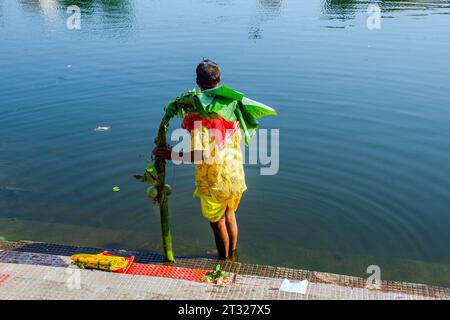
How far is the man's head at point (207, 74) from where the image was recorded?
3732mm

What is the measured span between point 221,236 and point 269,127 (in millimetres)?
4223

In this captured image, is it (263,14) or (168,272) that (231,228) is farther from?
(263,14)

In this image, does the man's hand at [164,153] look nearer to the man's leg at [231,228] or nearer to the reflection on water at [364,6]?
the man's leg at [231,228]

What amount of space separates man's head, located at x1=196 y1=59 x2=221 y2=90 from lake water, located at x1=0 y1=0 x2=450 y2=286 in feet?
7.24

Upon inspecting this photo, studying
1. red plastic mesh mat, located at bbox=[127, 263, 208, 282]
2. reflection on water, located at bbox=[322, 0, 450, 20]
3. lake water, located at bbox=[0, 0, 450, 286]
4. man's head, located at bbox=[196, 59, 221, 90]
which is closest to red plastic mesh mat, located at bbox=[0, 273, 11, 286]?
red plastic mesh mat, located at bbox=[127, 263, 208, 282]

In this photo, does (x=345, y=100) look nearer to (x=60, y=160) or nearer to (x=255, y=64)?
(x=255, y=64)

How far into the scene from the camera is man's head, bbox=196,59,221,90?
3732 mm

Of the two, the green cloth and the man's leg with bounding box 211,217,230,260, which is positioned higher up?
the green cloth

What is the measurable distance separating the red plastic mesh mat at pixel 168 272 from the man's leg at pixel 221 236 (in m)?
0.49

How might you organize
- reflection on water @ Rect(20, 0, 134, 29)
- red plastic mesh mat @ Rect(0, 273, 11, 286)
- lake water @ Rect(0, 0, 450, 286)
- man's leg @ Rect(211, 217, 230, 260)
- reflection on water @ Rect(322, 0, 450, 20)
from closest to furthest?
1. red plastic mesh mat @ Rect(0, 273, 11, 286)
2. man's leg @ Rect(211, 217, 230, 260)
3. lake water @ Rect(0, 0, 450, 286)
4. reflection on water @ Rect(20, 0, 134, 29)
5. reflection on water @ Rect(322, 0, 450, 20)

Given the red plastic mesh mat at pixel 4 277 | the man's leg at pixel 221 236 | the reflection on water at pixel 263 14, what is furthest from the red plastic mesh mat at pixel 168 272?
the reflection on water at pixel 263 14

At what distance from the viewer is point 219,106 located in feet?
12.1

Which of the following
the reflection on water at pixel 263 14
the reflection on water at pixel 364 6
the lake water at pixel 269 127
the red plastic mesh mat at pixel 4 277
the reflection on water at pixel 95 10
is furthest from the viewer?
the reflection on water at pixel 364 6

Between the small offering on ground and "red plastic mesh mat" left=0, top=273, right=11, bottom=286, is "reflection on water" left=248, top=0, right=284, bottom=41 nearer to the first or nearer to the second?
the small offering on ground
